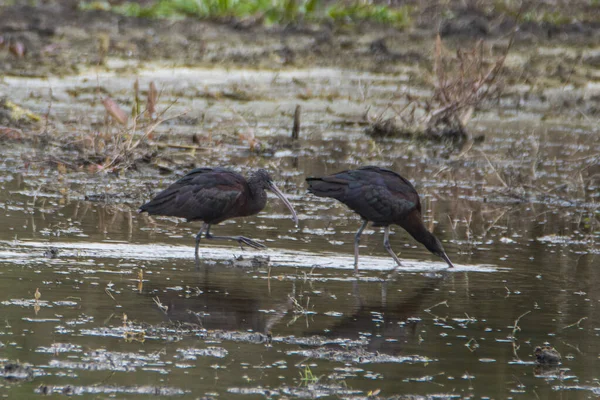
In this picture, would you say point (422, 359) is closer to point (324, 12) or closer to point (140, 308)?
point (140, 308)

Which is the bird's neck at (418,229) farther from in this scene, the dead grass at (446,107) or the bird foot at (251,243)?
the dead grass at (446,107)

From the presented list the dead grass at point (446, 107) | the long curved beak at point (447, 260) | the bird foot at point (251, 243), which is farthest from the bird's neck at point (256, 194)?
the dead grass at point (446, 107)

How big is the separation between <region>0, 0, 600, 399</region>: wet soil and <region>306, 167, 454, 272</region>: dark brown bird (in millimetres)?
236

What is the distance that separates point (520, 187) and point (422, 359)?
6.27 m

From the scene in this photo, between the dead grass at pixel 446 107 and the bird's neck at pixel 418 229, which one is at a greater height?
the dead grass at pixel 446 107

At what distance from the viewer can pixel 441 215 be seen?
10922 mm

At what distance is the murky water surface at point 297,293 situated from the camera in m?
5.68

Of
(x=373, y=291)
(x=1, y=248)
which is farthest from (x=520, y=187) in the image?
(x=1, y=248)

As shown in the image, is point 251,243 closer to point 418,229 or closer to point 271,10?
point 418,229

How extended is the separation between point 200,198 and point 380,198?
139 centimetres

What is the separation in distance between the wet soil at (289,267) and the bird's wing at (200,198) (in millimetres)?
315

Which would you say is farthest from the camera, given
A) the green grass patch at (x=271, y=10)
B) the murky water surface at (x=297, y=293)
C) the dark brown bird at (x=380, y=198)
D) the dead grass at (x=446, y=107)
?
the green grass patch at (x=271, y=10)

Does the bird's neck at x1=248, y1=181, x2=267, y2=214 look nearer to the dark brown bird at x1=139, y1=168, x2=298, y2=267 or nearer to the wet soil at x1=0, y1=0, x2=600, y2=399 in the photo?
the dark brown bird at x1=139, y1=168, x2=298, y2=267

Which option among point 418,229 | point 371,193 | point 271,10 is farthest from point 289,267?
point 271,10
